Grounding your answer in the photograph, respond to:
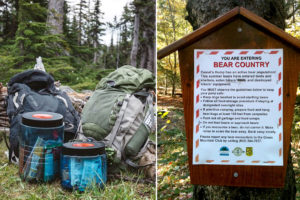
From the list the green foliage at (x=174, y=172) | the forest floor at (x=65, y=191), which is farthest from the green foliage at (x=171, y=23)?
the forest floor at (x=65, y=191)

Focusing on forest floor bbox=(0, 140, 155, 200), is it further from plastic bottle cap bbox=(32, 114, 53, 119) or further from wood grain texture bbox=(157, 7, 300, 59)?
wood grain texture bbox=(157, 7, 300, 59)

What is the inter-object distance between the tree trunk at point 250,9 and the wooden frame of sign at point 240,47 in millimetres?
137

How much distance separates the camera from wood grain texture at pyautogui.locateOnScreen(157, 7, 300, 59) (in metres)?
1.10

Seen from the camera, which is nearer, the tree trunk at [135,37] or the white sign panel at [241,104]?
the white sign panel at [241,104]

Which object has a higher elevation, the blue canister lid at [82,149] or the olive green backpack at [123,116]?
the olive green backpack at [123,116]

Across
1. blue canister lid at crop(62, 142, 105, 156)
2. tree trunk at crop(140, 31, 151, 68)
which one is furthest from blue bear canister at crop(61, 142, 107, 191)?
tree trunk at crop(140, 31, 151, 68)

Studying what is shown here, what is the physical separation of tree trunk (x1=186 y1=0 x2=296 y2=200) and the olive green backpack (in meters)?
1.28

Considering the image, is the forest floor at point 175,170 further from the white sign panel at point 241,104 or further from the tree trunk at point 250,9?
the white sign panel at point 241,104

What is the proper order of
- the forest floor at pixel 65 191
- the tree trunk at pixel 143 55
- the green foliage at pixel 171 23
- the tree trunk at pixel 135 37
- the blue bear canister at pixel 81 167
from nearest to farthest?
the forest floor at pixel 65 191, the blue bear canister at pixel 81 167, the tree trunk at pixel 143 55, the tree trunk at pixel 135 37, the green foliage at pixel 171 23

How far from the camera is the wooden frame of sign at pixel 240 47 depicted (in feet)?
3.70

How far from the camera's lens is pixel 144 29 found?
17.9 feet

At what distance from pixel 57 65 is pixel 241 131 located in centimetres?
391

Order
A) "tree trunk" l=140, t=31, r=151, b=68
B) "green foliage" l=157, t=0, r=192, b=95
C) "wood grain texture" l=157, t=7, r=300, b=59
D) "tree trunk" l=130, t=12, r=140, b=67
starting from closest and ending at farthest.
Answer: "wood grain texture" l=157, t=7, r=300, b=59 → "tree trunk" l=140, t=31, r=151, b=68 → "tree trunk" l=130, t=12, r=140, b=67 → "green foliage" l=157, t=0, r=192, b=95

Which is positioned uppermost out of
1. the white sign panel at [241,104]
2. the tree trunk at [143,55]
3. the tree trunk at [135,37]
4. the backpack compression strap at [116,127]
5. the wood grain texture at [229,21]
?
the tree trunk at [135,37]
